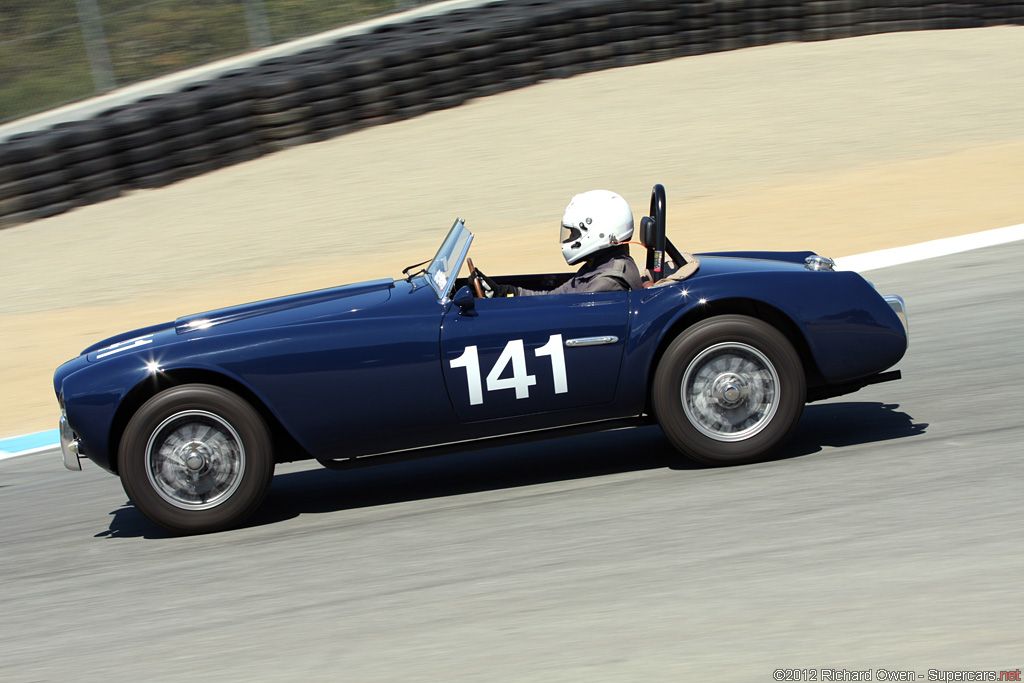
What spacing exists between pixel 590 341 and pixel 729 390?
2.12 ft

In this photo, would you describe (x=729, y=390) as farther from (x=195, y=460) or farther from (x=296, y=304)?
(x=195, y=460)

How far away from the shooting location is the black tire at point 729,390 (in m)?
4.70

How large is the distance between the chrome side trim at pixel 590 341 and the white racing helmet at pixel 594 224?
566 mm

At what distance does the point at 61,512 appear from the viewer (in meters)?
5.50

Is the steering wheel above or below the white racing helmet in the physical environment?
below

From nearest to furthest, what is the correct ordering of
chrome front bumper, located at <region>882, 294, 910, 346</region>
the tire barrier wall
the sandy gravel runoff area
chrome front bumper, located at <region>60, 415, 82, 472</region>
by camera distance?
chrome front bumper, located at <region>60, 415, 82, 472</region> → chrome front bumper, located at <region>882, 294, 910, 346</region> → the sandy gravel runoff area → the tire barrier wall

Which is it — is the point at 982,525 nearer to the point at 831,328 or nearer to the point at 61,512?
the point at 831,328

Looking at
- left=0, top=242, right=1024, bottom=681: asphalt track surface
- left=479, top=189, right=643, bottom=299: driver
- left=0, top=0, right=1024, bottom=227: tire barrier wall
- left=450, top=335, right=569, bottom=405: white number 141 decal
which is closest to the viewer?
left=0, top=242, right=1024, bottom=681: asphalt track surface

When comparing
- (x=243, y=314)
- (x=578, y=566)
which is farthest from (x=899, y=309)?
(x=243, y=314)

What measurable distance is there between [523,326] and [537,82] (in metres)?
12.6

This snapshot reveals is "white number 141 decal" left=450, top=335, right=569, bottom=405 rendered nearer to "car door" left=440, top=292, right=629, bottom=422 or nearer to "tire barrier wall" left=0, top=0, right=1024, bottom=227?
"car door" left=440, top=292, right=629, bottom=422

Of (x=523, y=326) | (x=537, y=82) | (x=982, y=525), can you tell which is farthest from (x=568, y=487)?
(x=537, y=82)

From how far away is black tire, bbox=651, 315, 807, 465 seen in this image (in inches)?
185

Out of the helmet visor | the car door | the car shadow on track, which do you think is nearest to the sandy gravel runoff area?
the car shadow on track
